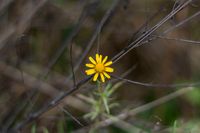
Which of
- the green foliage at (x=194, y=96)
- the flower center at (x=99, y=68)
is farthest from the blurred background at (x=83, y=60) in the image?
the flower center at (x=99, y=68)

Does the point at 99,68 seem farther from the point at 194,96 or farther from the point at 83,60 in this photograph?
the point at 194,96

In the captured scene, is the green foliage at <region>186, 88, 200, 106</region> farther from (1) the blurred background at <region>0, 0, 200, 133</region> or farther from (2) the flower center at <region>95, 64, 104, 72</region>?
(2) the flower center at <region>95, 64, 104, 72</region>

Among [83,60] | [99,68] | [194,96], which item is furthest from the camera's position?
[194,96]

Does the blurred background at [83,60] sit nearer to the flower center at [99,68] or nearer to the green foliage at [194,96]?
the green foliage at [194,96]

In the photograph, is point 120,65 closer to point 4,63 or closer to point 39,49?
point 39,49

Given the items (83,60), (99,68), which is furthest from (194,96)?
(99,68)

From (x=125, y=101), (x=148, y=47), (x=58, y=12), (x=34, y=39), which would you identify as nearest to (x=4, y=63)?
(x=34, y=39)

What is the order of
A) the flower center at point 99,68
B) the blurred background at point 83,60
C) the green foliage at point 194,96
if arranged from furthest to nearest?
the green foliage at point 194,96 < the blurred background at point 83,60 < the flower center at point 99,68

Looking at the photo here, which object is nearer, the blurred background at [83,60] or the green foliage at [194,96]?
the blurred background at [83,60]

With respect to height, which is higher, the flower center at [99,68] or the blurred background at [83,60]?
the blurred background at [83,60]
